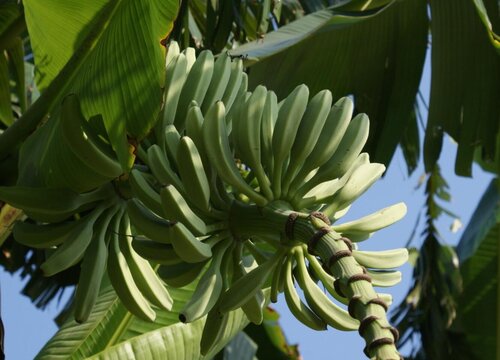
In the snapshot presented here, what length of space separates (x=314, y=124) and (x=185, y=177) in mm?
175

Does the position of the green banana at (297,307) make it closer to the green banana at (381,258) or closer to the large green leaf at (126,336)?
the green banana at (381,258)

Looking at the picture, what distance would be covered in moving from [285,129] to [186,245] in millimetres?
203

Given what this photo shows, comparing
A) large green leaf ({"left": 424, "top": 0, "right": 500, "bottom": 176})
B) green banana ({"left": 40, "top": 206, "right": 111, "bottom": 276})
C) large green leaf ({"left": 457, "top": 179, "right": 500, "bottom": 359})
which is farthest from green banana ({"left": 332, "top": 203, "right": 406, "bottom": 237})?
large green leaf ({"left": 457, "top": 179, "right": 500, "bottom": 359})

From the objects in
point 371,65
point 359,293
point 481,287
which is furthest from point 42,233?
point 481,287

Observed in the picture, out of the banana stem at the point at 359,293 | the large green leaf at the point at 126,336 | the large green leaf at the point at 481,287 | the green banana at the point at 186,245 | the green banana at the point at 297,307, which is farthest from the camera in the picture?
the large green leaf at the point at 481,287

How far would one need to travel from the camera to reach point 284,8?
225 centimetres

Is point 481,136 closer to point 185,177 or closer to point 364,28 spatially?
point 364,28

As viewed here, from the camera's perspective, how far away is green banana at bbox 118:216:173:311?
3.57 feet

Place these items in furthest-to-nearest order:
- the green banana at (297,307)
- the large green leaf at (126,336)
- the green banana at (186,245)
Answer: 1. the large green leaf at (126,336)
2. the green banana at (297,307)
3. the green banana at (186,245)

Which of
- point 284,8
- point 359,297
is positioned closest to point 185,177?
point 359,297

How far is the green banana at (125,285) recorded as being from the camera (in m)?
1.08

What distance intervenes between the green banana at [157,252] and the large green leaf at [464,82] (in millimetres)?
1126

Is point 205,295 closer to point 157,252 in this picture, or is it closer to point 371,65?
point 157,252

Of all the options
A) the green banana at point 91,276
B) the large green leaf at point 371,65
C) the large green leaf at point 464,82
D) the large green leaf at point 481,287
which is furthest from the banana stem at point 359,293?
the large green leaf at point 481,287
